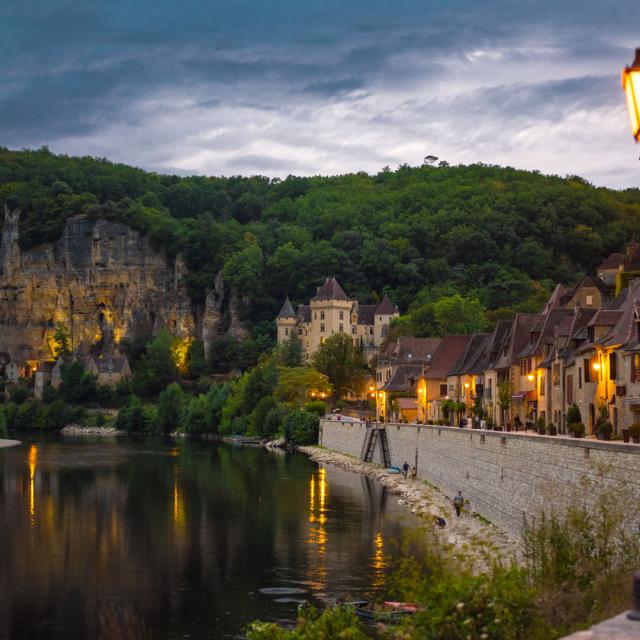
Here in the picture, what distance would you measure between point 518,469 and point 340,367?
2854 inches

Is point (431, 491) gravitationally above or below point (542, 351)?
below

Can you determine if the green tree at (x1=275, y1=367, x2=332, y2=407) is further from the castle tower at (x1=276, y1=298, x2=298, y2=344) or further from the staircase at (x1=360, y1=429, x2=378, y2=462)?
the castle tower at (x1=276, y1=298, x2=298, y2=344)

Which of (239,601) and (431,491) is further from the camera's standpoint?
(431,491)

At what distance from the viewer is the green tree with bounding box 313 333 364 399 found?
9988 cm

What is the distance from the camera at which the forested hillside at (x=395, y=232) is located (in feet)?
465

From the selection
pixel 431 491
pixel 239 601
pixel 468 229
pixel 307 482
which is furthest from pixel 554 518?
pixel 468 229

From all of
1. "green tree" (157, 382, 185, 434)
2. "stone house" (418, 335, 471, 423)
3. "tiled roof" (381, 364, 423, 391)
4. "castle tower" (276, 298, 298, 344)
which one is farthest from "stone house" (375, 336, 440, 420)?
"castle tower" (276, 298, 298, 344)

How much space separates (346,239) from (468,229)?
19457mm

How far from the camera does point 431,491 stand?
1711 inches

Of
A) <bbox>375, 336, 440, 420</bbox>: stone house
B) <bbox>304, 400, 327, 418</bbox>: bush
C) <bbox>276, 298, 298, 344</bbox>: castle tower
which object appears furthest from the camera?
<bbox>276, 298, 298, 344</bbox>: castle tower

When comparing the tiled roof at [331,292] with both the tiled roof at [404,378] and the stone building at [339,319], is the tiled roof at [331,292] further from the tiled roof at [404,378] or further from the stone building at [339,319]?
the tiled roof at [404,378]

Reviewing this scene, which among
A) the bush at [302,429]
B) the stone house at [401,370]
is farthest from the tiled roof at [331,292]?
the bush at [302,429]

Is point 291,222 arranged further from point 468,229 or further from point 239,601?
point 239,601

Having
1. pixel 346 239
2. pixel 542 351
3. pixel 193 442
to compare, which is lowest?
pixel 193 442
